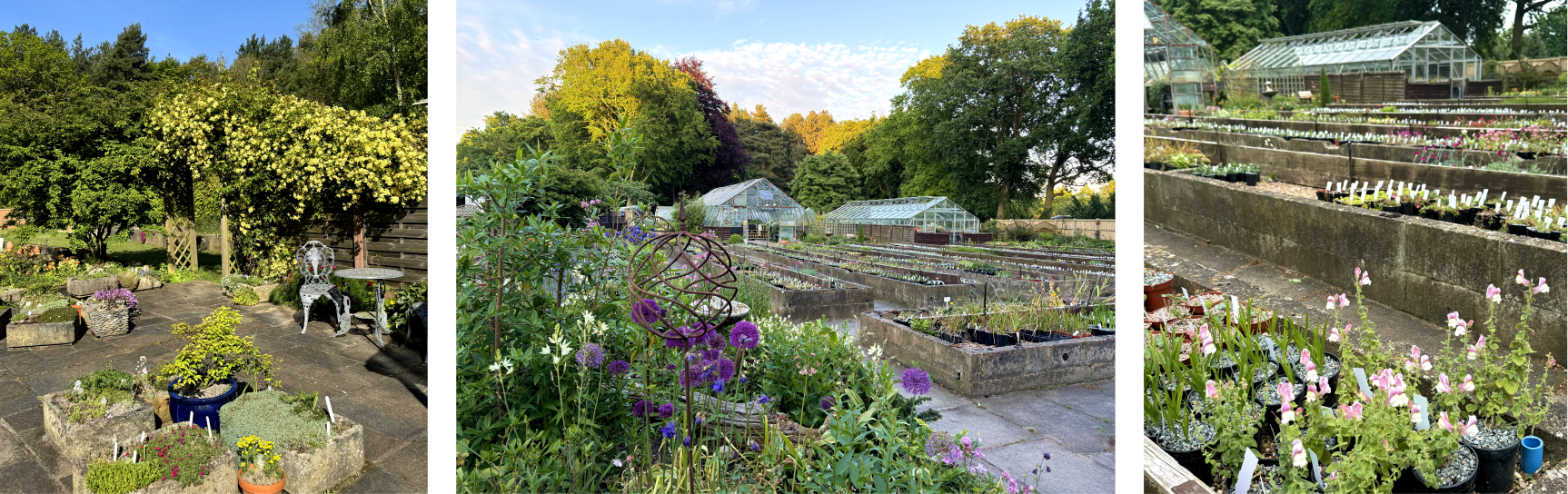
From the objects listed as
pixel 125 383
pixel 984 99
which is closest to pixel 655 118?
pixel 984 99

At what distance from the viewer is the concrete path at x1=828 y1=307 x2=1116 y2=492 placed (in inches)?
85.1

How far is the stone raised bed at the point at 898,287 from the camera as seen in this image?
221cm

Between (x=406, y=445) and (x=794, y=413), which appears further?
(x=406, y=445)

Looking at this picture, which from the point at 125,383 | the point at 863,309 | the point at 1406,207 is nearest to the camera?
the point at 863,309

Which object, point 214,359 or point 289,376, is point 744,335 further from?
point 289,376

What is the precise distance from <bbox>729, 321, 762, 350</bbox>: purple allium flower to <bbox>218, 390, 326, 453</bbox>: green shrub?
2.56 metres

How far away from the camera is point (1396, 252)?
4.19 m

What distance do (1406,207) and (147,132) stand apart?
31.4 feet

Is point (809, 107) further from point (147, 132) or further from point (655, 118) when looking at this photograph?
point (147, 132)

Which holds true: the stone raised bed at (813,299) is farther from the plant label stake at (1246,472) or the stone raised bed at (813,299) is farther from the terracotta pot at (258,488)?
the terracotta pot at (258,488)

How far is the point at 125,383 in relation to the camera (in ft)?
12.8

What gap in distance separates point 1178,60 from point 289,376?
1536 centimetres

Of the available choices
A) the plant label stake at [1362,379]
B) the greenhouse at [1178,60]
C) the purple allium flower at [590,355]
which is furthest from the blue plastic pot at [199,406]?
the greenhouse at [1178,60]

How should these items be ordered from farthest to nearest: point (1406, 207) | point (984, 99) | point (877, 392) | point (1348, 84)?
point (1348, 84)
point (1406, 207)
point (877, 392)
point (984, 99)
